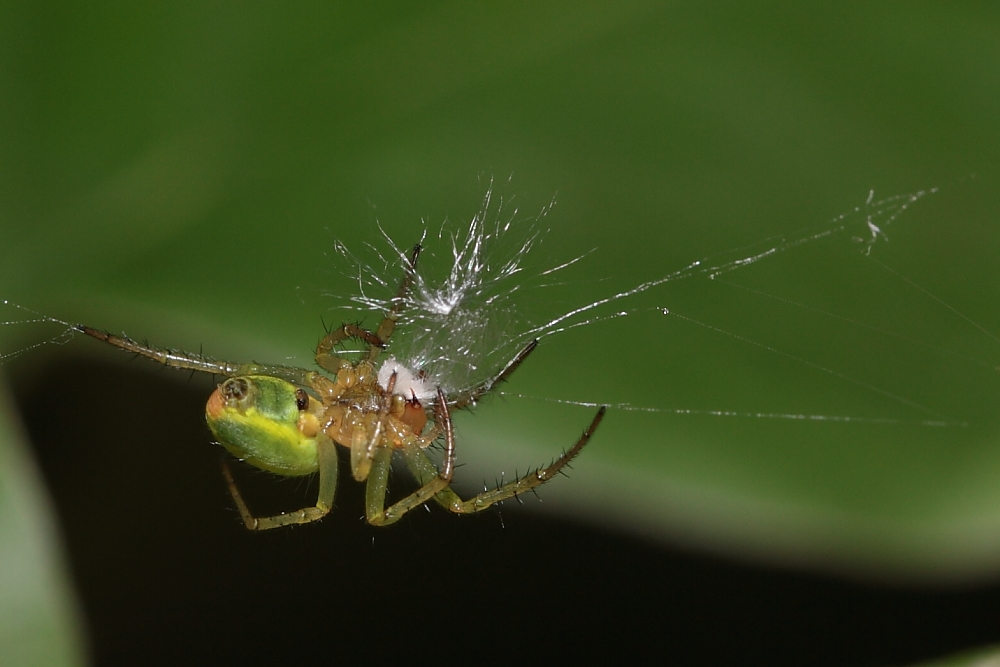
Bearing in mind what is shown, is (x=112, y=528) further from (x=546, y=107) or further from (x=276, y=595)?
(x=546, y=107)

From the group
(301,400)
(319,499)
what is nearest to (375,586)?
(319,499)

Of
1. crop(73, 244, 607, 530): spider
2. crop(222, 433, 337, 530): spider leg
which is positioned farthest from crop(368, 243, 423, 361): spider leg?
crop(222, 433, 337, 530): spider leg

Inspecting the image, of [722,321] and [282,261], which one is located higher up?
[282,261]

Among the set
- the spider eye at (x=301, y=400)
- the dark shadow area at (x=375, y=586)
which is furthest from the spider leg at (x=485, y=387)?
the dark shadow area at (x=375, y=586)

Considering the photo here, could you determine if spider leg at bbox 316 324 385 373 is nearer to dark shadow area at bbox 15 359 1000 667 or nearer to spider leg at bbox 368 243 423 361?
spider leg at bbox 368 243 423 361

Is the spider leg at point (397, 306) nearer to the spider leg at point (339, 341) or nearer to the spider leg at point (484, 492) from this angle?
the spider leg at point (339, 341)

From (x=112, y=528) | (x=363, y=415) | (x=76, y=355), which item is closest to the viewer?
(x=363, y=415)

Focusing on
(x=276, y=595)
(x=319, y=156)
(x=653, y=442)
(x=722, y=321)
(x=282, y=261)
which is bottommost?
(x=276, y=595)

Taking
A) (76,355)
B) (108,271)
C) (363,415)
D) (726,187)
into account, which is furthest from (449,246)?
(76,355)
